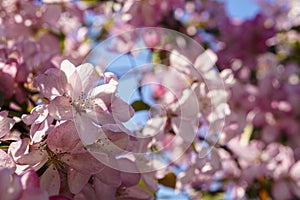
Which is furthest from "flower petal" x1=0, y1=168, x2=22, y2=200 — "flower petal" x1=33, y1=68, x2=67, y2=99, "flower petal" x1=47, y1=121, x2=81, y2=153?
"flower petal" x1=33, y1=68, x2=67, y2=99

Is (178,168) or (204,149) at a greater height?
(204,149)

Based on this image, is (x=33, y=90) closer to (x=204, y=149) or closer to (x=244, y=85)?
(x=204, y=149)

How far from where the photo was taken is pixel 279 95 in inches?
75.5

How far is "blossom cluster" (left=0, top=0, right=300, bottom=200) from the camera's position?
0.76 metres

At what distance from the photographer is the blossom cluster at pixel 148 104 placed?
76 centimetres

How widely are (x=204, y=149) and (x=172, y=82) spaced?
0.73 ft

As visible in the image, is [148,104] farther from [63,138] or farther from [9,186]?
[9,186]

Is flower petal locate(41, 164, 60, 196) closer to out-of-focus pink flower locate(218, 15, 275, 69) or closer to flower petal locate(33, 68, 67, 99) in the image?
flower petal locate(33, 68, 67, 99)

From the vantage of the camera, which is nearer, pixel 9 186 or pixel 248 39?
pixel 9 186

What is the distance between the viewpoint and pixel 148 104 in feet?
3.86

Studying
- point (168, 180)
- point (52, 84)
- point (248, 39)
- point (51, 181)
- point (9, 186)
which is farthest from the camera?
point (248, 39)

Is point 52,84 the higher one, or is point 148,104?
point 52,84

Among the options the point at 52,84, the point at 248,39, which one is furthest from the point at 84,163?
the point at 248,39

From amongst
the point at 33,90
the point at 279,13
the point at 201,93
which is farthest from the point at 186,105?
the point at 279,13
